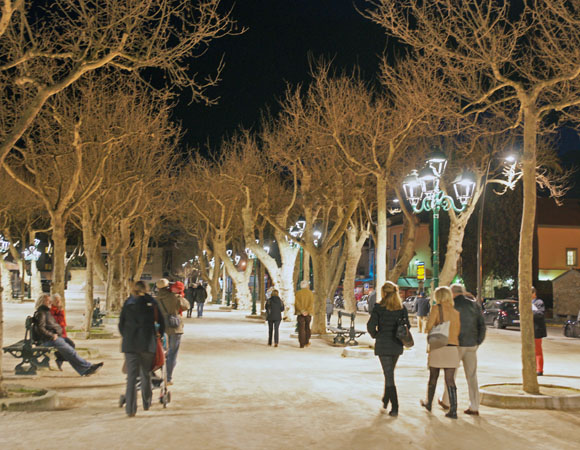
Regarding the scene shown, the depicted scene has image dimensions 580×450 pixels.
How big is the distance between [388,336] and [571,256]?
50614 mm

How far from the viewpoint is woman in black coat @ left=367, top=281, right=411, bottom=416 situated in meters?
9.23

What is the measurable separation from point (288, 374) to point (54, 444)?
682 centimetres

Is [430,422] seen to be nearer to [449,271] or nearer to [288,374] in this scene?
[288,374]

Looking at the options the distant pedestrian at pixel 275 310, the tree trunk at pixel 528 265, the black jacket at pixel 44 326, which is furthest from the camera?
the distant pedestrian at pixel 275 310

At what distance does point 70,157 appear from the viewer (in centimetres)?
2495

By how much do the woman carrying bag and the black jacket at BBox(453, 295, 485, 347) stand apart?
123 mm

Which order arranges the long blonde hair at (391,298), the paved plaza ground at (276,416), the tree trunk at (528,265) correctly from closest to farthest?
the paved plaza ground at (276,416)
the long blonde hair at (391,298)
the tree trunk at (528,265)

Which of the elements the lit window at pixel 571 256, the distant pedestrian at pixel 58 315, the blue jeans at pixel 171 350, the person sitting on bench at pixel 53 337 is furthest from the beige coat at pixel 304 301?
the lit window at pixel 571 256

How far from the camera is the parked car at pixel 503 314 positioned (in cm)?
3244

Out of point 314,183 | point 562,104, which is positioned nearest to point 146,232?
point 314,183

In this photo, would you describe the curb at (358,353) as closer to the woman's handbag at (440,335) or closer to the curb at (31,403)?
the woman's handbag at (440,335)

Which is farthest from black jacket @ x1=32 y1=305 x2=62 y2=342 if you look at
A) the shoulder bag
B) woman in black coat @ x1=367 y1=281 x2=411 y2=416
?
woman in black coat @ x1=367 y1=281 x2=411 y2=416

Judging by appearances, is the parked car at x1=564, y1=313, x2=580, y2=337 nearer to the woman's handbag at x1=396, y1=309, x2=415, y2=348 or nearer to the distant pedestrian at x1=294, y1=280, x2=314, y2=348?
the distant pedestrian at x1=294, y1=280, x2=314, y2=348

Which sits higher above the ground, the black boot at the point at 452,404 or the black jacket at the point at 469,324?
the black jacket at the point at 469,324
